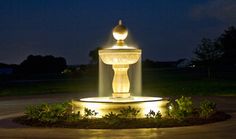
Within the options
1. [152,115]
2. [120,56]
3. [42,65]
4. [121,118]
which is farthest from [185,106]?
[42,65]

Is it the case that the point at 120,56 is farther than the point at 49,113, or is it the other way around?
the point at 120,56

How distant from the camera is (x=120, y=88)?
19.0m

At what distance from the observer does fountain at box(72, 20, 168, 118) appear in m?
17.6

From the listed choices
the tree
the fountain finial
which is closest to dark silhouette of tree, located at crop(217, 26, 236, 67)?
the tree

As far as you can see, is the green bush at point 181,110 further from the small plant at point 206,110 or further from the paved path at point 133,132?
the paved path at point 133,132

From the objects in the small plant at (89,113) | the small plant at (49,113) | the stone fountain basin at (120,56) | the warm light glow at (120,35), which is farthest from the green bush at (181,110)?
the small plant at (49,113)

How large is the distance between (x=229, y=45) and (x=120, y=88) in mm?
56340

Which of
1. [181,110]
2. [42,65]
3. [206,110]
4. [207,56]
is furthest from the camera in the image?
[42,65]

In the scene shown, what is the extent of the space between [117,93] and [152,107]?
155 cm

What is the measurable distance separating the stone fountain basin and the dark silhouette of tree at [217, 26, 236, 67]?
1917 inches

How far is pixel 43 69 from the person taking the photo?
301 ft

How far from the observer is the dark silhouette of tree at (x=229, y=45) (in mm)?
68338

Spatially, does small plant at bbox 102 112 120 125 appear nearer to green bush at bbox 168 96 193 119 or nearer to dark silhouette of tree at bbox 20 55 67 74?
green bush at bbox 168 96 193 119

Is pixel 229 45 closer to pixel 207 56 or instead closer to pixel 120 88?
pixel 207 56
